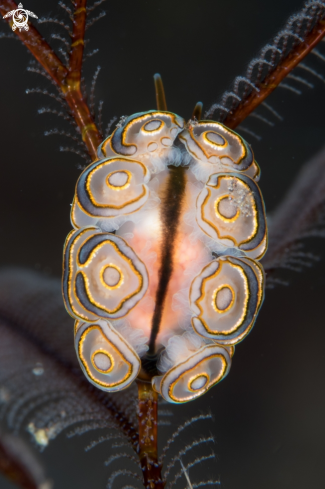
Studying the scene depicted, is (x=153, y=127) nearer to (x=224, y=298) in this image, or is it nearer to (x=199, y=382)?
(x=224, y=298)

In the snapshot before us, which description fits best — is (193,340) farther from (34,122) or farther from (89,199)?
(34,122)

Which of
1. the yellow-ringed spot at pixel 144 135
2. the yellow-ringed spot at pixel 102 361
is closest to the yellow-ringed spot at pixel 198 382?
the yellow-ringed spot at pixel 102 361

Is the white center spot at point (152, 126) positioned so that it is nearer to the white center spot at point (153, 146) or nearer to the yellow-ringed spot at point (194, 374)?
the white center spot at point (153, 146)

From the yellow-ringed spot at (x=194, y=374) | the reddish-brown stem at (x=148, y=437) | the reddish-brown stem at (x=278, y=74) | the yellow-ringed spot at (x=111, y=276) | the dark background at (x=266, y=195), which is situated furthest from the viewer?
the dark background at (x=266, y=195)

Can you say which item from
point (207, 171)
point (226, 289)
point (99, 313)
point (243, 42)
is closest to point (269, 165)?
point (243, 42)

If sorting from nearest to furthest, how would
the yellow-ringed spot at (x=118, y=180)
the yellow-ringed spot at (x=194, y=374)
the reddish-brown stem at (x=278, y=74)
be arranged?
the yellow-ringed spot at (x=118, y=180) → the yellow-ringed spot at (x=194, y=374) → the reddish-brown stem at (x=278, y=74)

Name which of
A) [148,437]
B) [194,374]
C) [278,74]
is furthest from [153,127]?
[148,437]
